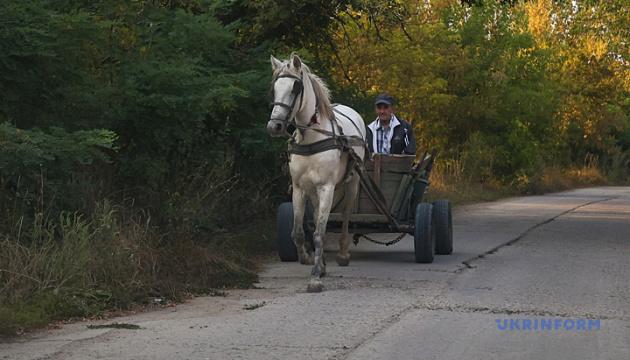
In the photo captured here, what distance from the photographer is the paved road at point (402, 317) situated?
24.9 feet

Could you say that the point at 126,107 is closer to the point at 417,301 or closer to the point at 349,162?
the point at 349,162

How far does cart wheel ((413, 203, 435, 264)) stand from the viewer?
1271 cm

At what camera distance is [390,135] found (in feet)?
Result: 46.1

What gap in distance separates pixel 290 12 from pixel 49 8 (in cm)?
569

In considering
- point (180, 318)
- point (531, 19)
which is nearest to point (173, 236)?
point (180, 318)

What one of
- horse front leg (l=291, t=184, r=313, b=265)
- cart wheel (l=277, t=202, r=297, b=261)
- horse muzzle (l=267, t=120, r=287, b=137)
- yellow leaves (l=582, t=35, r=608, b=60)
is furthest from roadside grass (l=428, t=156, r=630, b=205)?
horse muzzle (l=267, t=120, r=287, b=137)

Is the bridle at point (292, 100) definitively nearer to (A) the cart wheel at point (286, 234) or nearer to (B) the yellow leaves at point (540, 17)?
(A) the cart wheel at point (286, 234)

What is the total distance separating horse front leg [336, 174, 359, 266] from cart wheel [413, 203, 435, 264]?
2.71 ft

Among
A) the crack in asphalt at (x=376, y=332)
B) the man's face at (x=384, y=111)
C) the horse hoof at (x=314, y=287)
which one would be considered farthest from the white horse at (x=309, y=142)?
the man's face at (x=384, y=111)

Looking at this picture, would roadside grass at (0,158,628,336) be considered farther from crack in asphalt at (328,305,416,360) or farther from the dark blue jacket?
crack in asphalt at (328,305,416,360)

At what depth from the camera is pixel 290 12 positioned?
54.4 feet

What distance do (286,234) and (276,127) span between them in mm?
2653

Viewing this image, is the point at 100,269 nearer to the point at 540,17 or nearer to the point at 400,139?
the point at 400,139

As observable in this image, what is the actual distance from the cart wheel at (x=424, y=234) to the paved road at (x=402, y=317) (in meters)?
0.24
